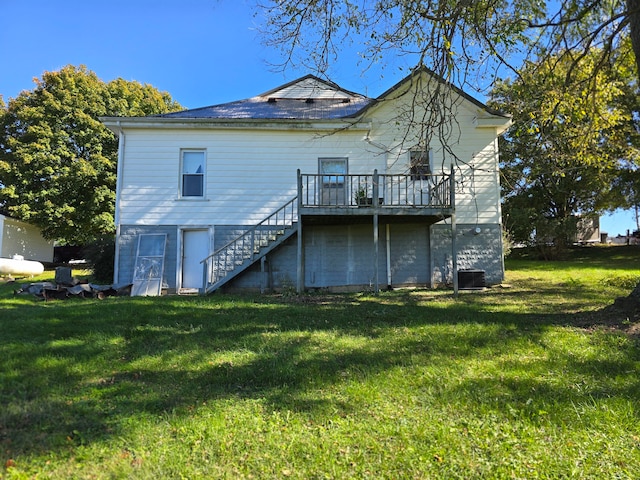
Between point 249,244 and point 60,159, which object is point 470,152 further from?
point 60,159

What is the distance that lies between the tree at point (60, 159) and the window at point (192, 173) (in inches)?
489

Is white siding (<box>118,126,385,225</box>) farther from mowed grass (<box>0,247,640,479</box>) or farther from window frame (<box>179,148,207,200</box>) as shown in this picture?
mowed grass (<box>0,247,640,479</box>)

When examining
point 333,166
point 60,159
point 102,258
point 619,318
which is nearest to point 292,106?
point 333,166

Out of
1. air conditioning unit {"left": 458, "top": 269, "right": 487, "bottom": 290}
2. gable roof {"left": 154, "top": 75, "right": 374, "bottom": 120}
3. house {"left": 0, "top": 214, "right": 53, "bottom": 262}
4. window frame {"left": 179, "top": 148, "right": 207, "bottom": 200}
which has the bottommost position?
air conditioning unit {"left": 458, "top": 269, "right": 487, "bottom": 290}

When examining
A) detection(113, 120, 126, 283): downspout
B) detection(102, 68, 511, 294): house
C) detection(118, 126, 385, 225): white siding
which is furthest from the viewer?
detection(118, 126, 385, 225): white siding

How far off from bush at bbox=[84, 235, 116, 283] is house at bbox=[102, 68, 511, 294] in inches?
48.3

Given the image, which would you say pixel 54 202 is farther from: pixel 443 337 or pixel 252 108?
pixel 443 337

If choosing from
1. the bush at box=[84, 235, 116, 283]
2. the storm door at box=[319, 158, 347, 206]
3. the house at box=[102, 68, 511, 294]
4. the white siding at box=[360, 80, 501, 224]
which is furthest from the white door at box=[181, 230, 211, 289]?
the white siding at box=[360, 80, 501, 224]

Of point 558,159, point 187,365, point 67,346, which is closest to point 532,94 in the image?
point 558,159

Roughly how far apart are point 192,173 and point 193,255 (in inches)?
97.1

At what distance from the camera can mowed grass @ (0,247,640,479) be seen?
2705 millimetres

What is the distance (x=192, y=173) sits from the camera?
12.0 meters

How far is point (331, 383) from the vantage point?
4.00 m

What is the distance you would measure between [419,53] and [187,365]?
17.1 feet
